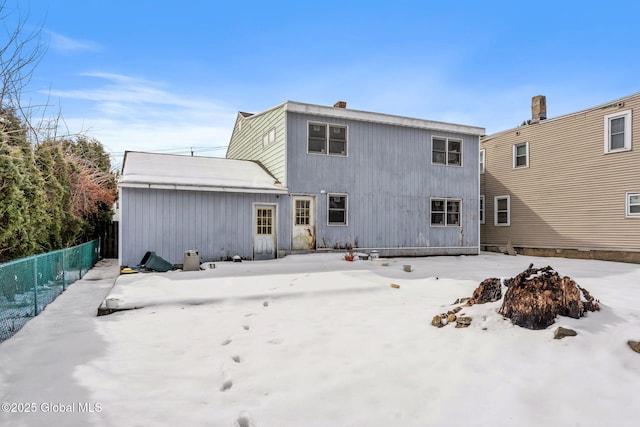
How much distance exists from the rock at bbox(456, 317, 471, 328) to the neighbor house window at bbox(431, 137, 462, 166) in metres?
12.3

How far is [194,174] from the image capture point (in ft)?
42.4

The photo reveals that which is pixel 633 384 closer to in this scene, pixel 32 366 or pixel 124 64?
pixel 32 366

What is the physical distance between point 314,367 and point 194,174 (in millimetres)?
10397

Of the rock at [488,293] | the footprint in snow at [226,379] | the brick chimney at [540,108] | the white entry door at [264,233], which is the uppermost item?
the brick chimney at [540,108]

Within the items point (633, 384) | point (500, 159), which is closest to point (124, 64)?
point (633, 384)

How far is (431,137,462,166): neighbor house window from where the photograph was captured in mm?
16422

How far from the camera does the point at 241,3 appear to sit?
11.1m

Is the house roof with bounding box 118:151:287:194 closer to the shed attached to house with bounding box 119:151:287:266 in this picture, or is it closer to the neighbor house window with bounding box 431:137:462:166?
the shed attached to house with bounding box 119:151:287:266

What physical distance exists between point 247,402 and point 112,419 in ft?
3.47

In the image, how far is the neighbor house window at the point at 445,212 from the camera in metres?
16.3

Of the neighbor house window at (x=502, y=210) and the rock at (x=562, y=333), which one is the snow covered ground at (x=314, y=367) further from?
the neighbor house window at (x=502, y=210)

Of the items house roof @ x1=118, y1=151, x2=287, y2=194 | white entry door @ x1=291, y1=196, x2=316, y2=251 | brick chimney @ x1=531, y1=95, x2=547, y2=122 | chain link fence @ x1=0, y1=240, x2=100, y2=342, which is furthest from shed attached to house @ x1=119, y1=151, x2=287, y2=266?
brick chimney @ x1=531, y1=95, x2=547, y2=122

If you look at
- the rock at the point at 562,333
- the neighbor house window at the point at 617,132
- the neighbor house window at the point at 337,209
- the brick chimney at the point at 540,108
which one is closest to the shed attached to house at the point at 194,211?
the neighbor house window at the point at 337,209

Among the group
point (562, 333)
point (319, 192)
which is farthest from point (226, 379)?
point (319, 192)
